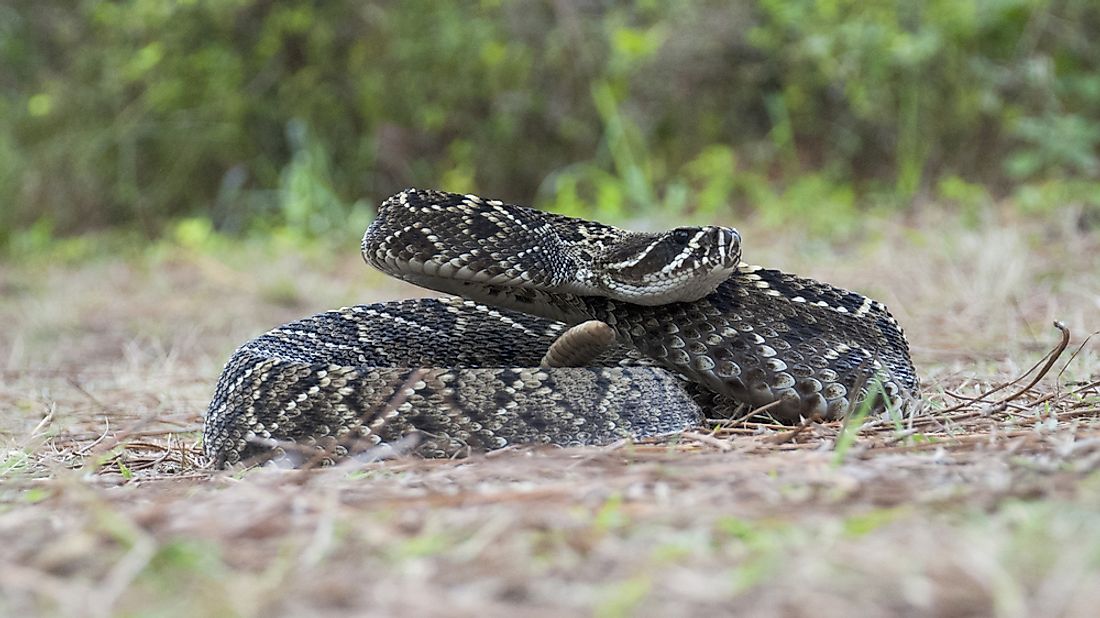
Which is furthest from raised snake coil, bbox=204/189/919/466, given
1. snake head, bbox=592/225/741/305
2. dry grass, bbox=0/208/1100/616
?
dry grass, bbox=0/208/1100/616

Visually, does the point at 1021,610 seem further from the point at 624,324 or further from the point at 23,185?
the point at 23,185

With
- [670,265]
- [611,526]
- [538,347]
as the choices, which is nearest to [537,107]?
[538,347]

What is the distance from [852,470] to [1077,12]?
9.19 metres

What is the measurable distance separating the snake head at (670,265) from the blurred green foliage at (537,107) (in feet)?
19.4

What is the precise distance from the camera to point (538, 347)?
4.23 meters

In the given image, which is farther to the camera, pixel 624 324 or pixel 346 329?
pixel 346 329

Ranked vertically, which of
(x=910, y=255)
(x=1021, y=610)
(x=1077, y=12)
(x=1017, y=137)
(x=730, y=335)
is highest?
(x=1077, y=12)

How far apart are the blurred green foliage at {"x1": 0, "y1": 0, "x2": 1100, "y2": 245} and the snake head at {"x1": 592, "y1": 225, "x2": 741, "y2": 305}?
19.4 feet

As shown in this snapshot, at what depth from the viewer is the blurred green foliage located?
1003cm

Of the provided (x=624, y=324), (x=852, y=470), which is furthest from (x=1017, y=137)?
(x=852, y=470)

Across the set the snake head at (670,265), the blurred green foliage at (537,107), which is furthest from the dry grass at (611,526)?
the blurred green foliage at (537,107)

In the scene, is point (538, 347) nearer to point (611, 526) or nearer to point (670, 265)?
point (670, 265)

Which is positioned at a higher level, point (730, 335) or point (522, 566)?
point (730, 335)

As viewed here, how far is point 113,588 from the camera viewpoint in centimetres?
171
